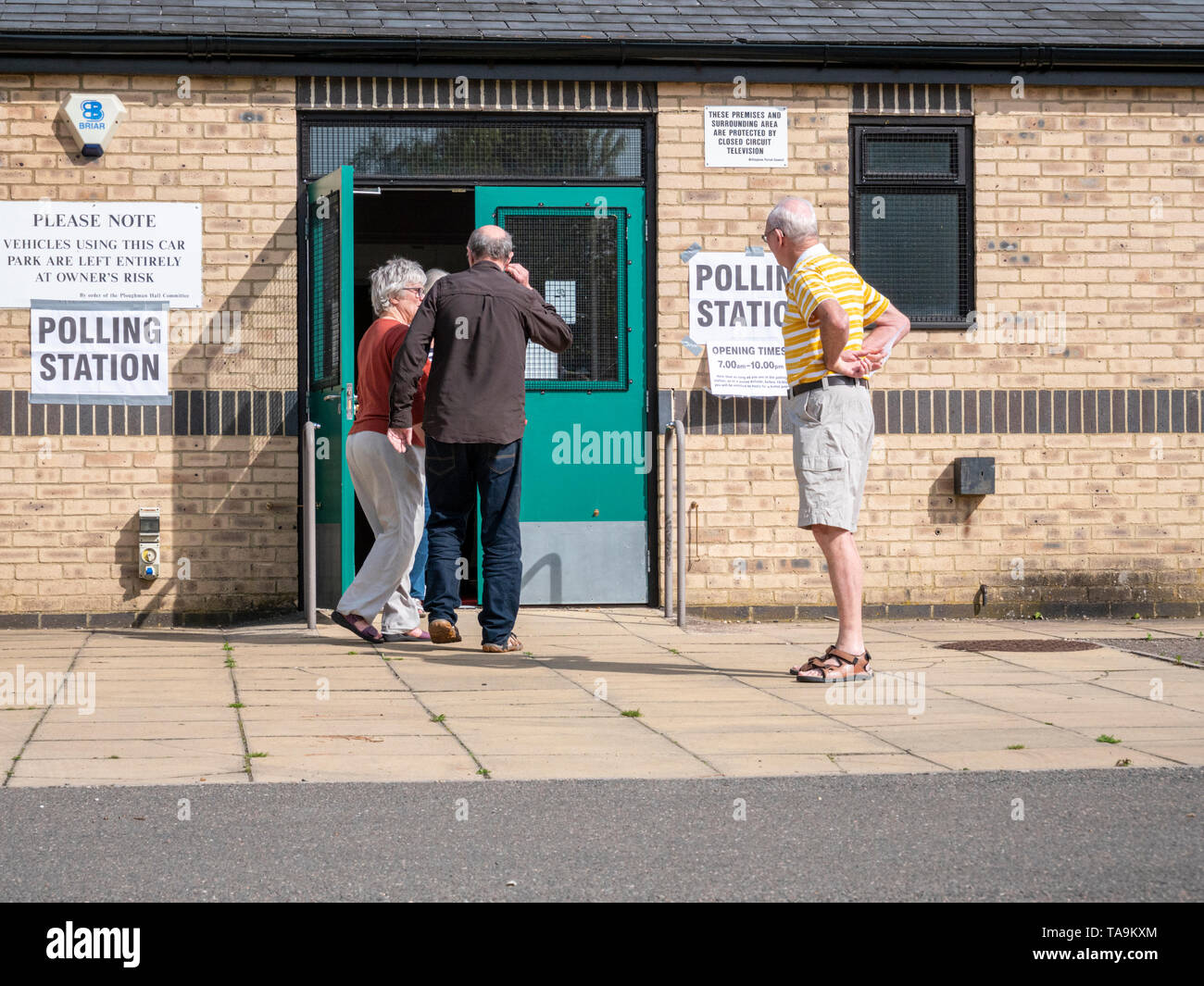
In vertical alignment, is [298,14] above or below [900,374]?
above

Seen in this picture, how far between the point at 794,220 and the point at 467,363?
1860 mm

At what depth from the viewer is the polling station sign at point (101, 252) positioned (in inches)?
356

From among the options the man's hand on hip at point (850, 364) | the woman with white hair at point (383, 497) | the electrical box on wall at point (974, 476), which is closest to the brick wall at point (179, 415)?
the woman with white hair at point (383, 497)

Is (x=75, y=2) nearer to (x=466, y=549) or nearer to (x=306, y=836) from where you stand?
(x=466, y=549)

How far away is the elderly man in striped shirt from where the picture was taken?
670 centimetres

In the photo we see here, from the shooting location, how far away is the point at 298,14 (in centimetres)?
938

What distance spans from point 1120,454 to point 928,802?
233 inches

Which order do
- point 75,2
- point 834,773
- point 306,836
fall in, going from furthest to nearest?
point 75,2 < point 834,773 < point 306,836

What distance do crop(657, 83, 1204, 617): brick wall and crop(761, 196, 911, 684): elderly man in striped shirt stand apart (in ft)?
8.88

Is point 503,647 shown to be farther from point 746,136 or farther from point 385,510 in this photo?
point 746,136

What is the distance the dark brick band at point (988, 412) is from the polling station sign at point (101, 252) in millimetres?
2966

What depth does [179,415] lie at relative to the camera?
361 inches

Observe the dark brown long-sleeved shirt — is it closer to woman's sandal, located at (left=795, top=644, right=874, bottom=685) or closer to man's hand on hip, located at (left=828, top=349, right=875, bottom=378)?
man's hand on hip, located at (left=828, top=349, right=875, bottom=378)
